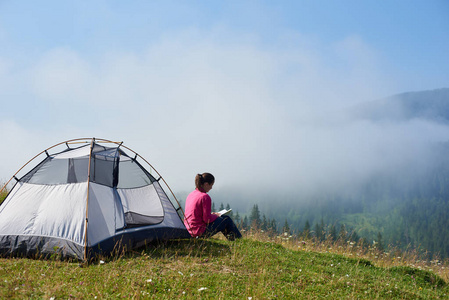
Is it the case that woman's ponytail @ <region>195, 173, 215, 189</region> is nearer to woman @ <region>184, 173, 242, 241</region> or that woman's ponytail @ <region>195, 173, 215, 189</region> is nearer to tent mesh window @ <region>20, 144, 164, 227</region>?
woman @ <region>184, 173, 242, 241</region>

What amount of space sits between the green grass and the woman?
1.23ft

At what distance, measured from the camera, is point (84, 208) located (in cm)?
832

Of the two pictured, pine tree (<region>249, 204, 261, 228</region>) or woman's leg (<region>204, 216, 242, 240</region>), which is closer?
woman's leg (<region>204, 216, 242, 240</region>)

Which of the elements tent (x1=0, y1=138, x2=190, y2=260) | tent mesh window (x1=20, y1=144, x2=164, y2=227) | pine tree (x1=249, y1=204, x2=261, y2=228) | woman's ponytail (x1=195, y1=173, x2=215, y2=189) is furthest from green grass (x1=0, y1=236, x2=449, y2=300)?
pine tree (x1=249, y1=204, x2=261, y2=228)

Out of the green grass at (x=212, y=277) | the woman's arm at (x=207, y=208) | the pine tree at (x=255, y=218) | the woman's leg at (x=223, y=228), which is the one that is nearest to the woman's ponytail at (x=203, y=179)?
the woman's arm at (x=207, y=208)

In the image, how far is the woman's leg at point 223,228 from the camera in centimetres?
1020

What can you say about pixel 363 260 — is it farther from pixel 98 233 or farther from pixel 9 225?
pixel 9 225

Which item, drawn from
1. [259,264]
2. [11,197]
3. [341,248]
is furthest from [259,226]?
[11,197]

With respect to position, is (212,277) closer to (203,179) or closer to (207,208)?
(207,208)

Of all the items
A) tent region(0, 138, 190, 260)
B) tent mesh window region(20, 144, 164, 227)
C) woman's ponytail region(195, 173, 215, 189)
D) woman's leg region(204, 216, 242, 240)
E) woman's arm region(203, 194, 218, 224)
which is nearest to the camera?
tent region(0, 138, 190, 260)

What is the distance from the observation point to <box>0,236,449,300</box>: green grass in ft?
20.4

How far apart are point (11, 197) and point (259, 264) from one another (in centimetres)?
669

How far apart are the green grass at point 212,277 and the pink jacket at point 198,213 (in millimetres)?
375

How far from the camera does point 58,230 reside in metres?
8.18
